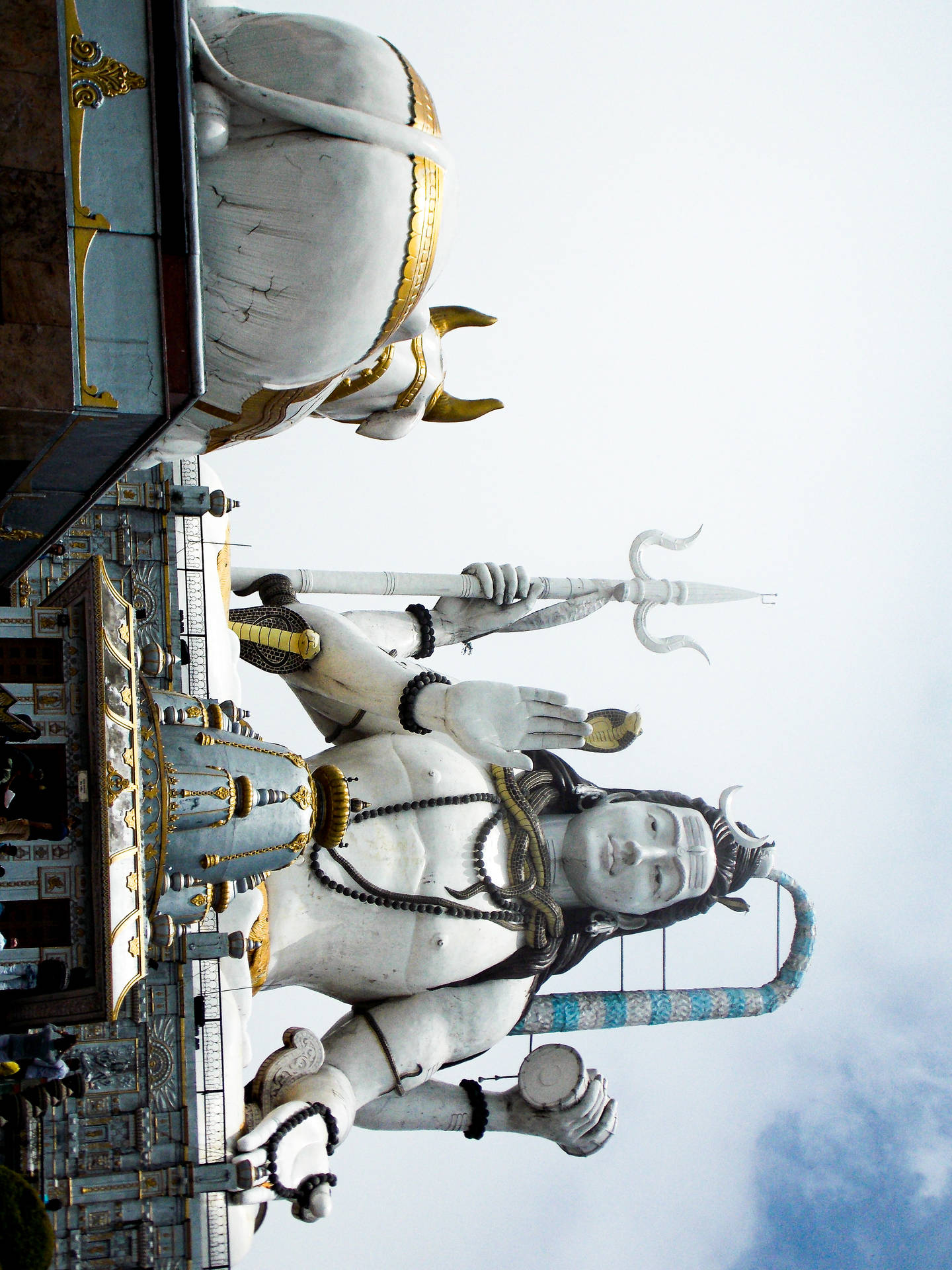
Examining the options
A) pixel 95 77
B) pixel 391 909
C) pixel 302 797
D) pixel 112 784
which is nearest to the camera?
pixel 95 77

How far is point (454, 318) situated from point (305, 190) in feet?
8.42

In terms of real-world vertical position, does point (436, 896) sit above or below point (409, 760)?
below

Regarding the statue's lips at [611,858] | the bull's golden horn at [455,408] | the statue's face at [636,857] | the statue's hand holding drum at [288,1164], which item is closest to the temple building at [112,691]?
the statue's hand holding drum at [288,1164]

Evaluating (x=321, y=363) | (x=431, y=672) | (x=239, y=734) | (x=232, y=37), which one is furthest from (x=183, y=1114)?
(x=232, y=37)

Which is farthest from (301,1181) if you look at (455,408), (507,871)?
(455,408)

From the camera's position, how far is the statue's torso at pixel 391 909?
8984 mm

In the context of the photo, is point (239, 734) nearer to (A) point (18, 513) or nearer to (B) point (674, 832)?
(A) point (18, 513)

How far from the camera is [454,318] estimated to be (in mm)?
7637

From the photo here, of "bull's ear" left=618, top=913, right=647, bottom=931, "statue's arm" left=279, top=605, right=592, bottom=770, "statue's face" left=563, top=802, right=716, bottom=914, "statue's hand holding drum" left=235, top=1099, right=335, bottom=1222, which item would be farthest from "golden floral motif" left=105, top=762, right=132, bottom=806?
"bull's ear" left=618, top=913, right=647, bottom=931

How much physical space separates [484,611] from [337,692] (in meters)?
1.42

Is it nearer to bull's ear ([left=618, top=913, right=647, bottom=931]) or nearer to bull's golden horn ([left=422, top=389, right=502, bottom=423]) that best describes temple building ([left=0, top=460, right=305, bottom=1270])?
bull's golden horn ([left=422, top=389, right=502, bottom=423])

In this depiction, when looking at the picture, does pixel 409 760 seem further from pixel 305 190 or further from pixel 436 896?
pixel 305 190

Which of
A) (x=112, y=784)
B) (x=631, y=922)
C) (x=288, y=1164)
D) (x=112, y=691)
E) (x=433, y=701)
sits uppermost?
(x=433, y=701)

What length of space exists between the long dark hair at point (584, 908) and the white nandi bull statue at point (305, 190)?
506 centimetres
